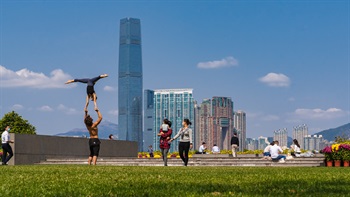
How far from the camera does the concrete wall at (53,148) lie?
129 ft

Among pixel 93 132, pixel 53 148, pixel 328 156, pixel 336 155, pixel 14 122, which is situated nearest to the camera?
pixel 93 132

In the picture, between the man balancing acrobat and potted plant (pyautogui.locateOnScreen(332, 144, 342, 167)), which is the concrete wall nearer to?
the man balancing acrobat

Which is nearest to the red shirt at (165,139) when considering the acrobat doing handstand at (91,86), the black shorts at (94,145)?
the black shorts at (94,145)

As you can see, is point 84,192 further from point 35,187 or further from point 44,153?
point 44,153

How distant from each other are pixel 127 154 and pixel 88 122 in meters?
27.8

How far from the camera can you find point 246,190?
936cm

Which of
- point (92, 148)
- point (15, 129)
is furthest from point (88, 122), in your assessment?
point (15, 129)

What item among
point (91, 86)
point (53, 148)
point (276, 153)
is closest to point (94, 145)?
A: point (91, 86)

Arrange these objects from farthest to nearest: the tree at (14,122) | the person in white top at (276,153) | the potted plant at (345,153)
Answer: the tree at (14,122) < the person in white top at (276,153) < the potted plant at (345,153)

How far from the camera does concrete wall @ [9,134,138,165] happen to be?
39188 mm

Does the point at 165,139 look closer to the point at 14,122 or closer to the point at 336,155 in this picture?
the point at 336,155

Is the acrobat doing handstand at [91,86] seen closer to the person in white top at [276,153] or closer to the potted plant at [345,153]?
the person in white top at [276,153]

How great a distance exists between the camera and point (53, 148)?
43219 millimetres

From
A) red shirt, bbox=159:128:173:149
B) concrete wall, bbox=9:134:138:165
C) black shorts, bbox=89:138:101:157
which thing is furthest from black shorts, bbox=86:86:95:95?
concrete wall, bbox=9:134:138:165
